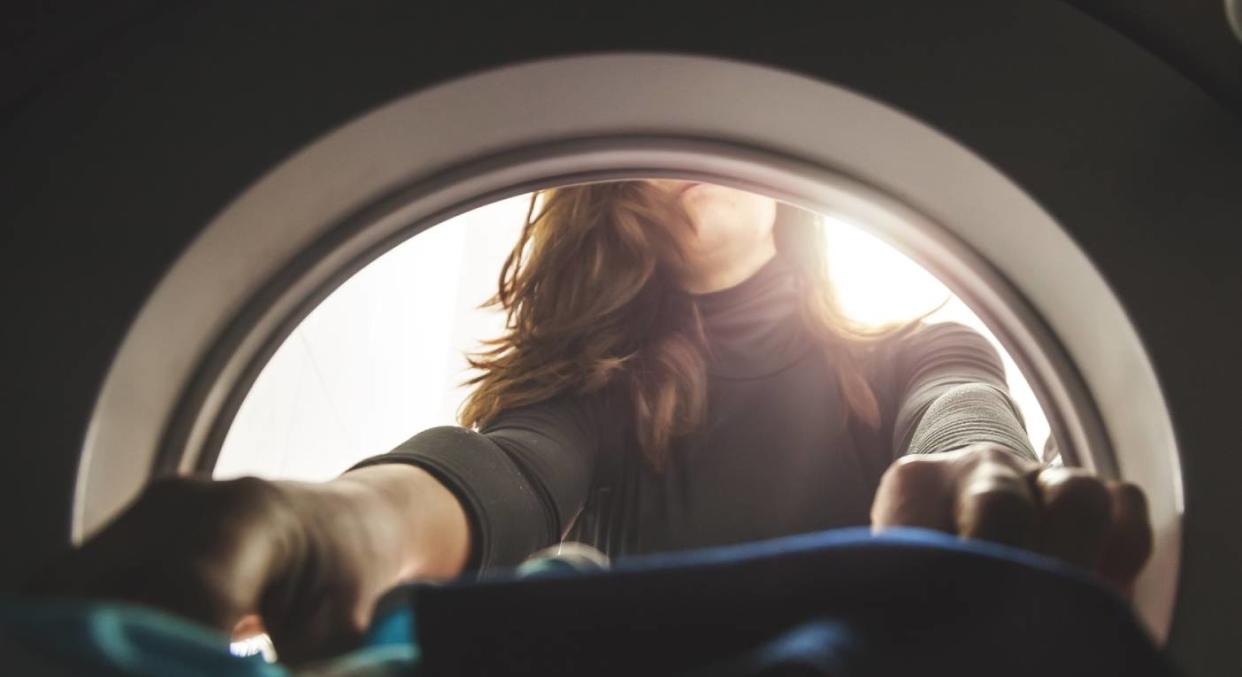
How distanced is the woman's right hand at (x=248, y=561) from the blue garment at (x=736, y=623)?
0.08 meters

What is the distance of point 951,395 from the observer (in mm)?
749

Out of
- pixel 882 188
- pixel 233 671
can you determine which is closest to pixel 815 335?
pixel 882 188

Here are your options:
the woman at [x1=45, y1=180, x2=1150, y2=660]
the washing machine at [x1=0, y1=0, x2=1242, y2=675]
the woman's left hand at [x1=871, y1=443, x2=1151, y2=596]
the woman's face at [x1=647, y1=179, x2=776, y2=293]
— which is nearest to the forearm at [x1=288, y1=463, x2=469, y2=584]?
the woman at [x1=45, y1=180, x2=1150, y2=660]

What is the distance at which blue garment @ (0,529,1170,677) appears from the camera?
25 centimetres

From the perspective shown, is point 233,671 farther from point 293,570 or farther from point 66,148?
point 66,148

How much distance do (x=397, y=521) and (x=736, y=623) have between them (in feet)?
0.95

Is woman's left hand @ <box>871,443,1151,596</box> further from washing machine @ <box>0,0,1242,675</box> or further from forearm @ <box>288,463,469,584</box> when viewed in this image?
forearm @ <box>288,463,469,584</box>

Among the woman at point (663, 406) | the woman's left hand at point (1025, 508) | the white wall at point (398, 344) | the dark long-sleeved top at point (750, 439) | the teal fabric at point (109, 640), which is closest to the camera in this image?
the teal fabric at point (109, 640)

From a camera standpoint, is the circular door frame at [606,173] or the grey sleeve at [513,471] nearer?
the circular door frame at [606,173]

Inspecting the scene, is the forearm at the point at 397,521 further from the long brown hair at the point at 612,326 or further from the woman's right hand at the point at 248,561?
the long brown hair at the point at 612,326

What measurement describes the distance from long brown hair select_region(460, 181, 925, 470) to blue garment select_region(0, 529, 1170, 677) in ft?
2.14

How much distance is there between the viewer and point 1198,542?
44 centimetres

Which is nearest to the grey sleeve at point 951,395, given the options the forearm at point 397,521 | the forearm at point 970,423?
the forearm at point 970,423

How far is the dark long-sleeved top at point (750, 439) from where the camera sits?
0.84m
